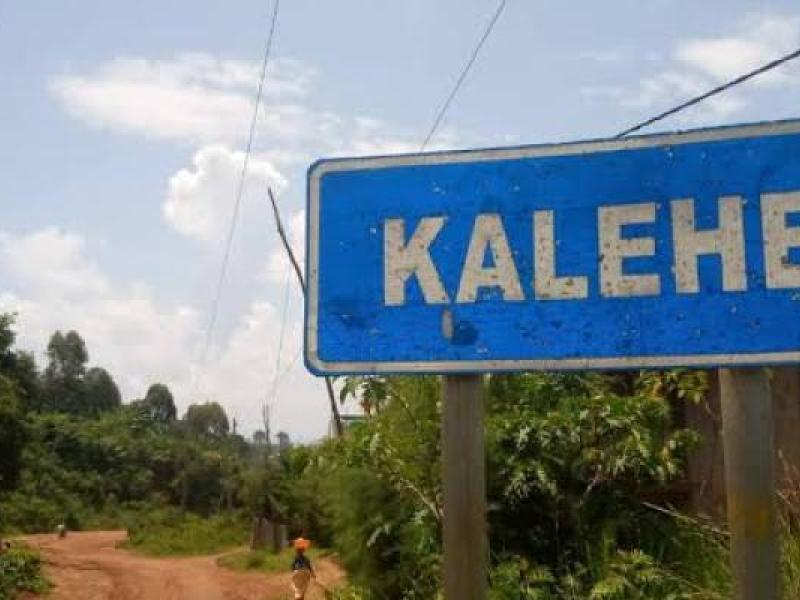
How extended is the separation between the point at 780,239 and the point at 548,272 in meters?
0.42

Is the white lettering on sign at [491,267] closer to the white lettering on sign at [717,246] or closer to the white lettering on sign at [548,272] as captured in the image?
the white lettering on sign at [548,272]

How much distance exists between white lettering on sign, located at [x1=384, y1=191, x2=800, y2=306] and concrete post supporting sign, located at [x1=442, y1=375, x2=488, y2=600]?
193 millimetres

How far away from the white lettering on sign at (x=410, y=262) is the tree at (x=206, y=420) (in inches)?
3098

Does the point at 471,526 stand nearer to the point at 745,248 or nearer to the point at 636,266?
the point at 636,266

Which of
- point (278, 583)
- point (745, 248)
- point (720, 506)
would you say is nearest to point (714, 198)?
point (745, 248)

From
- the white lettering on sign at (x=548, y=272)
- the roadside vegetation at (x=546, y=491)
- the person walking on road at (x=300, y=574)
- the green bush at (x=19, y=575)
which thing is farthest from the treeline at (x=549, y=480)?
the green bush at (x=19, y=575)

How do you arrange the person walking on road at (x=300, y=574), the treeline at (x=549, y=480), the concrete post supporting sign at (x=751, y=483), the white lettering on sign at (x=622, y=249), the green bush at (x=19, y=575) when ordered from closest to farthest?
the concrete post supporting sign at (x=751, y=483), the white lettering on sign at (x=622, y=249), the treeline at (x=549, y=480), the person walking on road at (x=300, y=574), the green bush at (x=19, y=575)

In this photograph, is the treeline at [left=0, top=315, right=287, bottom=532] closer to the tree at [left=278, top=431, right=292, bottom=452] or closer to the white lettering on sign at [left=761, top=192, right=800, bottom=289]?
the tree at [left=278, top=431, right=292, bottom=452]

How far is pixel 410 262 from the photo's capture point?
180 centimetres

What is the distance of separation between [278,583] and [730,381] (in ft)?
69.2

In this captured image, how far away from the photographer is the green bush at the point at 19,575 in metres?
18.7

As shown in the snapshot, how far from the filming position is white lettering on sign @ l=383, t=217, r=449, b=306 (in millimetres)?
1778

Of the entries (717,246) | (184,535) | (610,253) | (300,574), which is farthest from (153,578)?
(717,246)

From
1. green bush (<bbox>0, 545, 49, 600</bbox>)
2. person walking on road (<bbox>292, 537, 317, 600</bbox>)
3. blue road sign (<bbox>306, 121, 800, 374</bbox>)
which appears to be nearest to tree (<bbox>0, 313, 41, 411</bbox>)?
green bush (<bbox>0, 545, 49, 600</bbox>)
